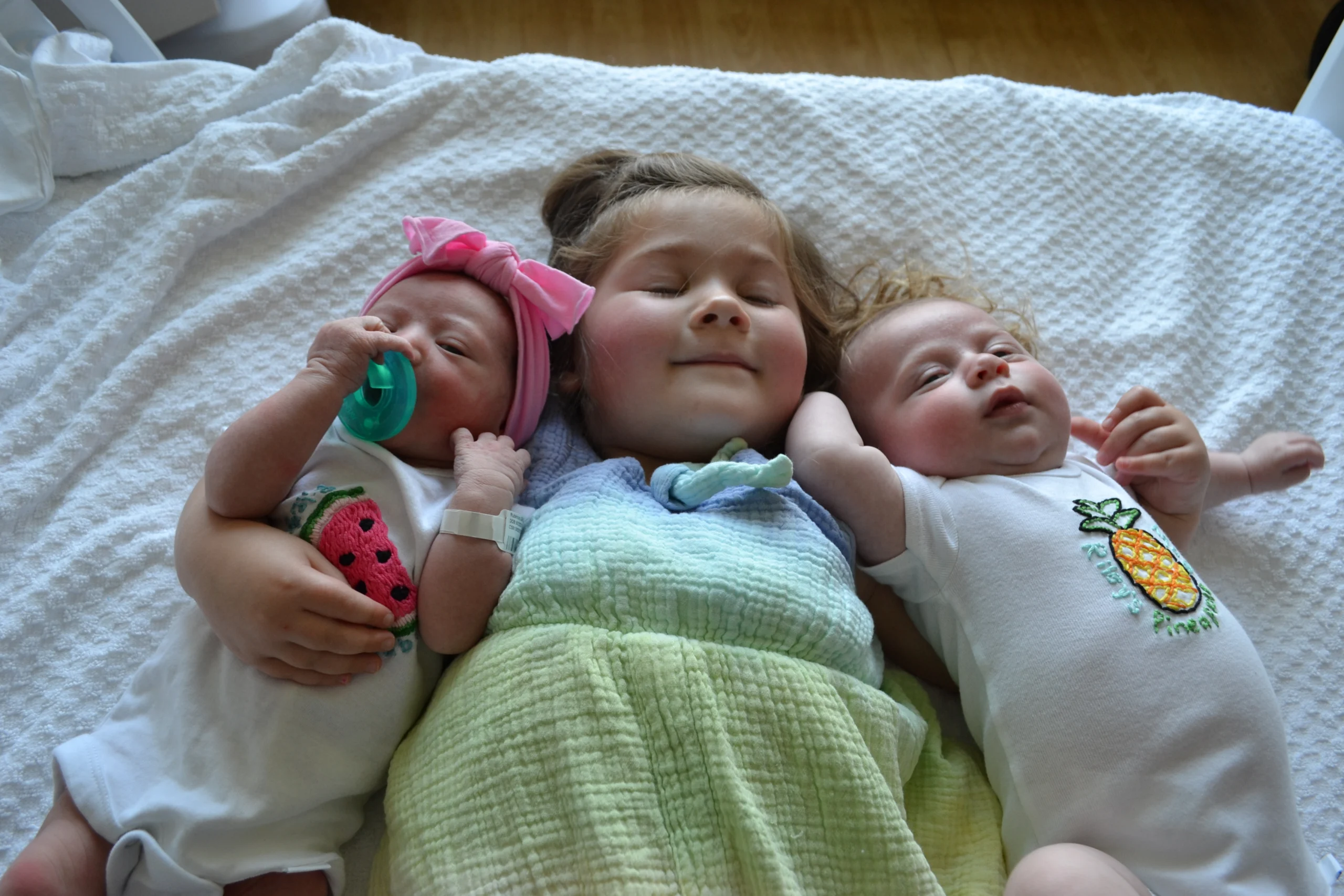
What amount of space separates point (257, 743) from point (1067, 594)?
84cm

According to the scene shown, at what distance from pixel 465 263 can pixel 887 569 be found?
0.64 meters

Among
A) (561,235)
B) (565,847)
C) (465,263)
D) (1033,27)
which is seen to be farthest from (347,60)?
(1033,27)

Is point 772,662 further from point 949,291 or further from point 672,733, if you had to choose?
point 949,291

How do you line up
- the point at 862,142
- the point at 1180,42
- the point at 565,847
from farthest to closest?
the point at 1180,42, the point at 862,142, the point at 565,847

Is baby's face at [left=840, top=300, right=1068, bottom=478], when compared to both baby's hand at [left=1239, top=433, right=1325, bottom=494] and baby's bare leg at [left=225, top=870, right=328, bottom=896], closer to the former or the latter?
baby's hand at [left=1239, top=433, right=1325, bottom=494]

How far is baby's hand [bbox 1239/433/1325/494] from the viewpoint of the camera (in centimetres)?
130

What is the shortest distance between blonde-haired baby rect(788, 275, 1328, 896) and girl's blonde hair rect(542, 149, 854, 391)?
71 millimetres

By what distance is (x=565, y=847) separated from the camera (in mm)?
853

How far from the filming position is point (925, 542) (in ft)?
3.61

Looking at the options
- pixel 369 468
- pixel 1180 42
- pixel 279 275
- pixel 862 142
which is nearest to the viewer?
pixel 369 468

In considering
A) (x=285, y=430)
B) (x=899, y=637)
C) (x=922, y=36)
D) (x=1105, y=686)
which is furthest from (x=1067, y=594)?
(x=922, y=36)

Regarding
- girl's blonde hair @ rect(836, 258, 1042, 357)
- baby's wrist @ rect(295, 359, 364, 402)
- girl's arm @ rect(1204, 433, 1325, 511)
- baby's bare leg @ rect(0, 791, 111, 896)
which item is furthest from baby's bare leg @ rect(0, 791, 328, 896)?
girl's arm @ rect(1204, 433, 1325, 511)

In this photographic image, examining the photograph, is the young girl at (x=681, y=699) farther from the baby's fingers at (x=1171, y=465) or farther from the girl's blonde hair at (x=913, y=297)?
the baby's fingers at (x=1171, y=465)

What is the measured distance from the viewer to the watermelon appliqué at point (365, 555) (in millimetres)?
973
